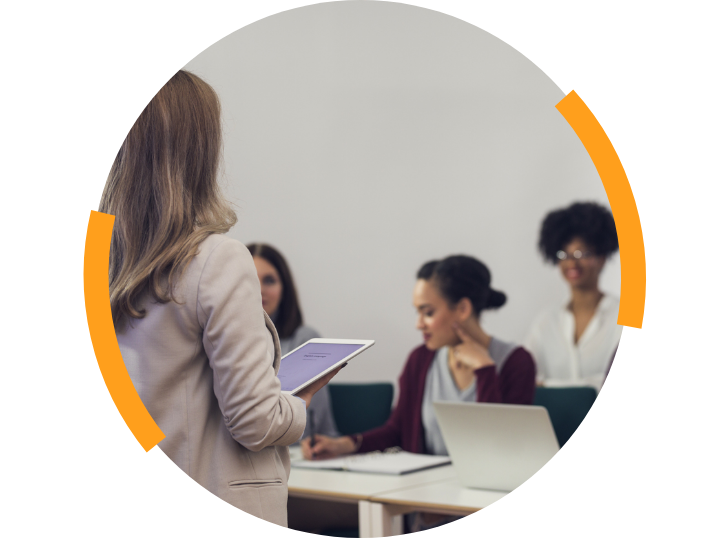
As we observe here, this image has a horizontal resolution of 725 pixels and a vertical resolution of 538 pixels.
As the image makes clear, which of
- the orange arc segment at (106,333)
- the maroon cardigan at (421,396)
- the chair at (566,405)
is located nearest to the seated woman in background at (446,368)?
the maroon cardigan at (421,396)

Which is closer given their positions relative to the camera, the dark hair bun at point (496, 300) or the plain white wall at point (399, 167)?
the dark hair bun at point (496, 300)

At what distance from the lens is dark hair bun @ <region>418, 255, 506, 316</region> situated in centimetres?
304

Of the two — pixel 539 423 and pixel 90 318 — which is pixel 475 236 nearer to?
pixel 539 423

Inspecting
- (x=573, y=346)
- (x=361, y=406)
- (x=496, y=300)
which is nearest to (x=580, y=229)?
(x=573, y=346)

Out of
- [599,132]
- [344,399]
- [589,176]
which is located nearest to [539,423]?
[599,132]

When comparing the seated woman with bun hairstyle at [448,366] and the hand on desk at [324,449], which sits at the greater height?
the seated woman with bun hairstyle at [448,366]

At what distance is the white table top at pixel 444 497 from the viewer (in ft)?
6.04


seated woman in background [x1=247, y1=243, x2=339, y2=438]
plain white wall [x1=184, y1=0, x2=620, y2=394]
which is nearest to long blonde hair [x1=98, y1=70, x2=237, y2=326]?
seated woman in background [x1=247, y1=243, x2=339, y2=438]

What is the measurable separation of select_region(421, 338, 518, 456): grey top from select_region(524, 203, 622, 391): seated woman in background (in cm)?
94

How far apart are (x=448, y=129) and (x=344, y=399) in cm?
180

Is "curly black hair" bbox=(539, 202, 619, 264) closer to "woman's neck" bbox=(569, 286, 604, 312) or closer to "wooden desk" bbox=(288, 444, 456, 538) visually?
"woman's neck" bbox=(569, 286, 604, 312)

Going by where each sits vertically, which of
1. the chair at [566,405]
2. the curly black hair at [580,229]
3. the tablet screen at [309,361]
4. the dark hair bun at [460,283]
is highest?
the curly black hair at [580,229]

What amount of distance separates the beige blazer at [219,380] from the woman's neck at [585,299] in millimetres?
2867

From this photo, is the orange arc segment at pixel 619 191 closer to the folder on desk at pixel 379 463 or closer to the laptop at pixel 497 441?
the laptop at pixel 497 441
